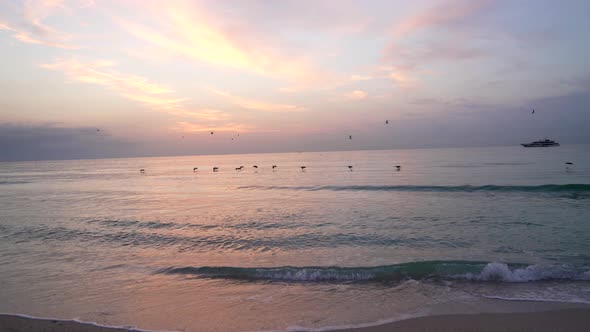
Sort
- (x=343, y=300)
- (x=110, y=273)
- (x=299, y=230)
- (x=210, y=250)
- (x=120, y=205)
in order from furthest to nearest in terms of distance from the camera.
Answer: (x=120, y=205), (x=299, y=230), (x=210, y=250), (x=110, y=273), (x=343, y=300)

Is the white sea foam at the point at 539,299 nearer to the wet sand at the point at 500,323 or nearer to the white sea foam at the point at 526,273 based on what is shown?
the wet sand at the point at 500,323

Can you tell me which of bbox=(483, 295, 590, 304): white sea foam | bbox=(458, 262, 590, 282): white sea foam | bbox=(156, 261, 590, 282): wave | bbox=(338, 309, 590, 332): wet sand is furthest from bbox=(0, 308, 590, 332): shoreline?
bbox=(156, 261, 590, 282): wave

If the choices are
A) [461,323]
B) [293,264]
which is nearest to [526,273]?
[461,323]

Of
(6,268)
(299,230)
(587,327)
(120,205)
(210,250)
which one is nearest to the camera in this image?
(587,327)

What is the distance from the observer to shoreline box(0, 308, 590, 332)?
6.54 metres

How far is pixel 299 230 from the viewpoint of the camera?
52.5 ft

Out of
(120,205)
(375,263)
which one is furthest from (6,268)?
(120,205)

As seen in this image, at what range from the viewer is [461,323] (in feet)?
22.1

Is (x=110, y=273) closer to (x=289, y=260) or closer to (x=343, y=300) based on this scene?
(x=289, y=260)

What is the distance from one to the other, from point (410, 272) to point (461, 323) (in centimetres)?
333

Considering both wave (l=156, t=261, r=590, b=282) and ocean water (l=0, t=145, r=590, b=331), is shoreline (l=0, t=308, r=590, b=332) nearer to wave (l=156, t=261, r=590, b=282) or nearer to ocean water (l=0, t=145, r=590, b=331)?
ocean water (l=0, t=145, r=590, b=331)

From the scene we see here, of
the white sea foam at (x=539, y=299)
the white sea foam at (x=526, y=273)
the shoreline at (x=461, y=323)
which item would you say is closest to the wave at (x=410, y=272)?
the white sea foam at (x=526, y=273)

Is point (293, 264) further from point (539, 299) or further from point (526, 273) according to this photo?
point (526, 273)

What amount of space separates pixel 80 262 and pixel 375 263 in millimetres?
9906
